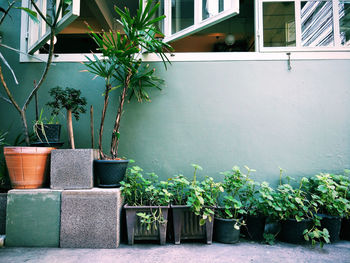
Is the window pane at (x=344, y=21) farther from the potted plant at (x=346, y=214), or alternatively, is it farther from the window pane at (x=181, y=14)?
the window pane at (x=181, y=14)

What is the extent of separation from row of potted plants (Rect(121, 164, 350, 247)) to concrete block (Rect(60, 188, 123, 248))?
140 mm

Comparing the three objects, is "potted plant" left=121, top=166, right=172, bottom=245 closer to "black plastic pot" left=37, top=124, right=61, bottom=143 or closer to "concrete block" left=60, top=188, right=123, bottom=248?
"concrete block" left=60, top=188, right=123, bottom=248

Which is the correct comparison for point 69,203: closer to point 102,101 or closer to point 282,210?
point 102,101

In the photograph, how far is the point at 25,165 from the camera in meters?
2.21

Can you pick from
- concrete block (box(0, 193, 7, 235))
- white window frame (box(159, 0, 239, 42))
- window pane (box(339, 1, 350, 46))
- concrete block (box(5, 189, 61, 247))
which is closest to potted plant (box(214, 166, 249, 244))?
concrete block (box(5, 189, 61, 247))

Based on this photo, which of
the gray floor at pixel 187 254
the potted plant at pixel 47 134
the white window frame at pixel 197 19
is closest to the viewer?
the gray floor at pixel 187 254

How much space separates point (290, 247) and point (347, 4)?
2.95m

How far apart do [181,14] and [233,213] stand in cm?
234

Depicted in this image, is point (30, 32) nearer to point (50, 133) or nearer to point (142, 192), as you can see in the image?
point (50, 133)

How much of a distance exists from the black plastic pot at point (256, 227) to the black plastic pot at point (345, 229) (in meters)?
0.81

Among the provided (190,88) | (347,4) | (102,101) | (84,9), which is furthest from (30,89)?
(347,4)

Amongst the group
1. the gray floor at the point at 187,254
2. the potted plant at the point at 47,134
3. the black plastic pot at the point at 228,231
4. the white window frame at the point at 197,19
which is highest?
the white window frame at the point at 197,19

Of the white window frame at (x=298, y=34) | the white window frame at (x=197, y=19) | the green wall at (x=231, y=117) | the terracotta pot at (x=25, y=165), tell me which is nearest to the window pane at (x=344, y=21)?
the white window frame at (x=298, y=34)

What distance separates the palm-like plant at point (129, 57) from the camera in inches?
92.0
